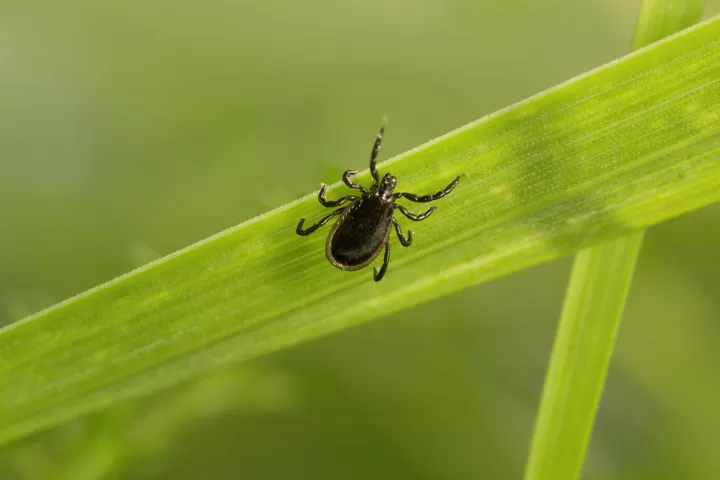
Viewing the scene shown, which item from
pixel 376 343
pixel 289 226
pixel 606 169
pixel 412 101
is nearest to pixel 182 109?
pixel 412 101

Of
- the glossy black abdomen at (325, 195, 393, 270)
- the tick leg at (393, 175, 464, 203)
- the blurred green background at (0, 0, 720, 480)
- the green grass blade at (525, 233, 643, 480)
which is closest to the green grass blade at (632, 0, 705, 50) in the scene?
the green grass blade at (525, 233, 643, 480)

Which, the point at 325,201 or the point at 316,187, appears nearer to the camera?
the point at 325,201

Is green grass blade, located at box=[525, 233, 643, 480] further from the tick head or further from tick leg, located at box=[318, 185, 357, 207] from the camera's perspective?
tick leg, located at box=[318, 185, 357, 207]

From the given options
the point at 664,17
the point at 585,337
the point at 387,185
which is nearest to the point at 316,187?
the point at 387,185

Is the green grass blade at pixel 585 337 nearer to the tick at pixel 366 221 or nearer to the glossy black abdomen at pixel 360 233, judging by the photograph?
the tick at pixel 366 221

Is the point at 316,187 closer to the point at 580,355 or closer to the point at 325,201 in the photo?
the point at 325,201

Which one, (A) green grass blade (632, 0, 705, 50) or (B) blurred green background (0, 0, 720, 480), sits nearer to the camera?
(A) green grass blade (632, 0, 705, 50)
